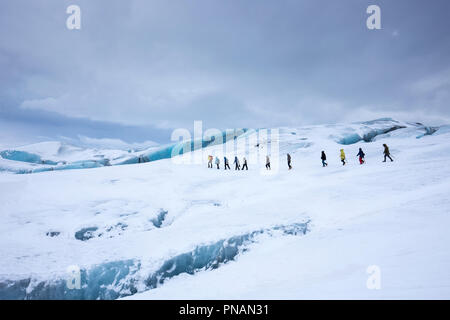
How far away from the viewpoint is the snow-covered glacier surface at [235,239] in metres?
3.41

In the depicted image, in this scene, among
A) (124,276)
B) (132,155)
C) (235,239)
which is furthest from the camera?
(132,155)

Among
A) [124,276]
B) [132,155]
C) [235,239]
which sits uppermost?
[132,155]

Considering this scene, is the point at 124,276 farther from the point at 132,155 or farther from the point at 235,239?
the point at 132,155

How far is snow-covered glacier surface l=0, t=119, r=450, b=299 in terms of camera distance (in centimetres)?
341

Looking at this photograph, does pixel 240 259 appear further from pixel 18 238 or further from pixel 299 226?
pixel 18 238

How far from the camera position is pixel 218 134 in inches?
1901

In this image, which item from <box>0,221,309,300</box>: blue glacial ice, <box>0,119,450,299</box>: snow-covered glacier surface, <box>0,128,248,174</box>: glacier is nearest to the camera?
<box>0,119,450,299</box>: snow-covered glacier surface

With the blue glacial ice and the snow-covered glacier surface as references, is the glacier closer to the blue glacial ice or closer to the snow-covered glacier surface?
the snow-covered glacier surface

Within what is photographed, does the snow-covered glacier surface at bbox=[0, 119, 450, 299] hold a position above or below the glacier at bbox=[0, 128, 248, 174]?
below

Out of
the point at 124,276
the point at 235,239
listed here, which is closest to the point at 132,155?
the point at 124,276

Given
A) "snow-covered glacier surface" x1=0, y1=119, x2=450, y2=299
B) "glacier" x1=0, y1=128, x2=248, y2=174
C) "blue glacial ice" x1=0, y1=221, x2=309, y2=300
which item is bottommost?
"blue glacial ice" x1=0, y1=221, x2=309, y2=300

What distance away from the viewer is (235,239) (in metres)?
5.46

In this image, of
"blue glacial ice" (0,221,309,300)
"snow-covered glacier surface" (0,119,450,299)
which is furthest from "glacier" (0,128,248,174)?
"blue glacial ice" (0,221,309,300)
